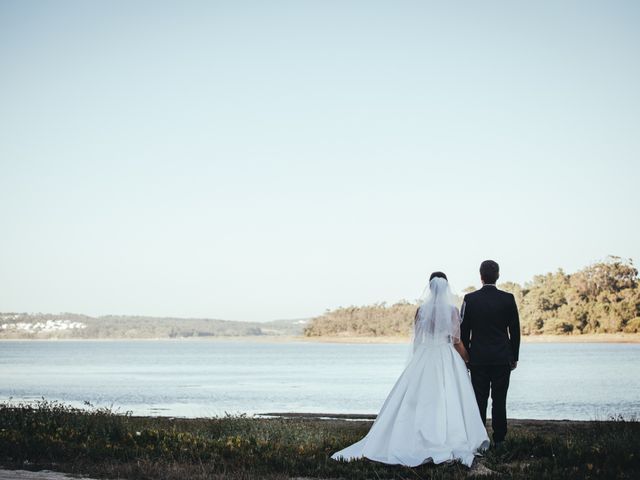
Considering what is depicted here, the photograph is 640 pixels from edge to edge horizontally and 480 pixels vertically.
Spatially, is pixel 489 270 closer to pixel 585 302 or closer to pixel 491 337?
pixel 491 337

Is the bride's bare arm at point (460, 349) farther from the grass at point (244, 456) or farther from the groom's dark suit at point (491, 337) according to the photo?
the grass at point (244, 456)

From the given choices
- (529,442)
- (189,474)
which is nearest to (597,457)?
(529,442)

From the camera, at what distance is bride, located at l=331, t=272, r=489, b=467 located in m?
9.92

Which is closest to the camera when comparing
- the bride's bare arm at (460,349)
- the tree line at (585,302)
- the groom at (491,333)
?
the bride's bare arm at (460,349)

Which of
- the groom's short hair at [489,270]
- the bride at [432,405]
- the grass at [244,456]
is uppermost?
the groom's short hair at [489,270]

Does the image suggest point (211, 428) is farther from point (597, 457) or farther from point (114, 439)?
point (597, 457)

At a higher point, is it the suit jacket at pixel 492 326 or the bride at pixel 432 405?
the suit jacket at pixel 492 326

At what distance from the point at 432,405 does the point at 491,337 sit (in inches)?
55.3

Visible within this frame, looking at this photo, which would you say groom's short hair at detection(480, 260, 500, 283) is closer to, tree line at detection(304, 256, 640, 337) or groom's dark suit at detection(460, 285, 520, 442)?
groom's dark suit at detection(460, 285, 520, 442)

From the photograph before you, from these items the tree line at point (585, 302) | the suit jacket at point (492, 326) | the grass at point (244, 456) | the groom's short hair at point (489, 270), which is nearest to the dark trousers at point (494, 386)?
the suit jacket at point (492, 326)

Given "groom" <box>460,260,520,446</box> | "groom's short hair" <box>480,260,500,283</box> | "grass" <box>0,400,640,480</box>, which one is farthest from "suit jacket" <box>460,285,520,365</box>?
"grass" <box>0,400,640,480</box>

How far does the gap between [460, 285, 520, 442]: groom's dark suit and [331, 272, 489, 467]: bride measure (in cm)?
29

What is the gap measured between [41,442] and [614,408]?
27.1 m

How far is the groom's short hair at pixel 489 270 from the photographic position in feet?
35.3
